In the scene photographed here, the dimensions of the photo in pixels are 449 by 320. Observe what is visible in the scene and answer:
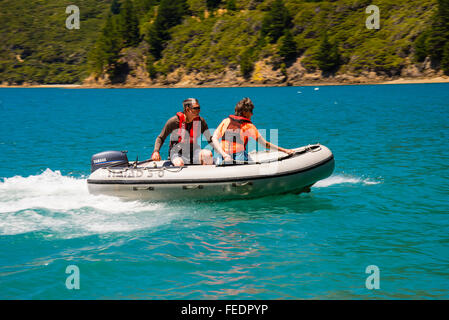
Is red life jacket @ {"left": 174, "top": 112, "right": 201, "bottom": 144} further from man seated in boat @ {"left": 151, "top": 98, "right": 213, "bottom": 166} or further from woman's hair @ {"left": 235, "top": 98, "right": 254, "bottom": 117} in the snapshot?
woman's hair @ {"left": 235, "top": 98, "right": 254, "bottom": 117}

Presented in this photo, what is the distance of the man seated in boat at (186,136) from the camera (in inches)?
364

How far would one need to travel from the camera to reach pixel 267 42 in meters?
91.6

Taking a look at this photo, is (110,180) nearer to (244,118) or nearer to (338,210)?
(244,118)

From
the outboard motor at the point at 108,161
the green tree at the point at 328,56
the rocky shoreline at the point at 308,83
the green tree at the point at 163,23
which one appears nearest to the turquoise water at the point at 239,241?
the outboard motor at the point at 108,161

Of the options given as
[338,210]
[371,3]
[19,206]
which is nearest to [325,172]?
[338,210]

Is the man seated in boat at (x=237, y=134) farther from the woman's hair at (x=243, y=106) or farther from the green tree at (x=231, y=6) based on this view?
the green tree at (x=231, y=6)

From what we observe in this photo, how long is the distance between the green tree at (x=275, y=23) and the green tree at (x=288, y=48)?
210 inches

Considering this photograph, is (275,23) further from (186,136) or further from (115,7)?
(115,7)

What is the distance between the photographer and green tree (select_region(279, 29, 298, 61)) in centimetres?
8581

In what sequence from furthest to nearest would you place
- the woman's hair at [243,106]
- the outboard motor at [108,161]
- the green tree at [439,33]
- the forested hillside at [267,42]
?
the forested hillside at [267,42] < the green tree at [439,33] < the outboard motor at [108,161] < the woman's hair at [243,106]

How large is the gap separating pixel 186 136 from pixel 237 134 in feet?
3.48

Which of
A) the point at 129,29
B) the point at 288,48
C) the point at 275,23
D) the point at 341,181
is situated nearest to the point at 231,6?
the point at 275,23

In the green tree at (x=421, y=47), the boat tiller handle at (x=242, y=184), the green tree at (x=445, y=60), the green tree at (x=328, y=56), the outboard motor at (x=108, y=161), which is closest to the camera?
the boat tiller handle at (x=242, y=184)

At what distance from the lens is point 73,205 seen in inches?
384
